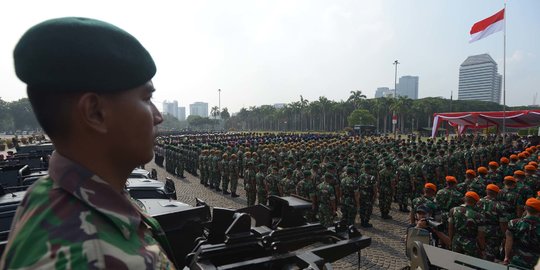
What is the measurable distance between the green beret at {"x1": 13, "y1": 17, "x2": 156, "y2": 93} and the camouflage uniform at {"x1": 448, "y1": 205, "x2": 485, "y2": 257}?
5733 mm

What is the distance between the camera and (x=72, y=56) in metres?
0.70

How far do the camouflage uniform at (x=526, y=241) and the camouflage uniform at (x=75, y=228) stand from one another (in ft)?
17.8

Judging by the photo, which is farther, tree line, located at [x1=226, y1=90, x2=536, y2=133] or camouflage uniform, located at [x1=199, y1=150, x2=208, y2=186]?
tree line, located at [x1=226, y1=90, x2=536, y2=133]

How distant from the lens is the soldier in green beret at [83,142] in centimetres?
63

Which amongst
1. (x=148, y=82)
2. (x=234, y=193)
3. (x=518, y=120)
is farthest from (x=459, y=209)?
(x=518, y=120)

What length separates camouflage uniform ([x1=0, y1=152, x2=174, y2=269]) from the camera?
0.61 m

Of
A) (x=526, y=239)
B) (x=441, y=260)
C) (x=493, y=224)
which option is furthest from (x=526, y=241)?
(x=441, y=260)

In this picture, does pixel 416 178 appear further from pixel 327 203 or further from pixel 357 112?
pixel 357 112

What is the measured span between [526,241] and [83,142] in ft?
18.7

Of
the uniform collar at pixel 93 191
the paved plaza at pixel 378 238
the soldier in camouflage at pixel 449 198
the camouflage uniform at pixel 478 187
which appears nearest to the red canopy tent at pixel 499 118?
the camouflage uniform at pixel 478 187

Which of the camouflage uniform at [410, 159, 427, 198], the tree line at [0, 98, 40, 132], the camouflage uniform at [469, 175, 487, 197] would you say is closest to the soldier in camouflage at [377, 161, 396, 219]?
the camouflage uniform at [410, 159, 427, 198]

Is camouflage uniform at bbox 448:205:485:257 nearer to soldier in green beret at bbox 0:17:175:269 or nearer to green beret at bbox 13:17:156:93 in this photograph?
soldier in green beret at bbox 0:17:175:269

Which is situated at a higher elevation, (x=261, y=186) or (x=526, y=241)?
(x=526, y=241)

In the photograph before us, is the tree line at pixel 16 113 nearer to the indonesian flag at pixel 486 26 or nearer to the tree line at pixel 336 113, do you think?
the tree line at pixel 336 113
